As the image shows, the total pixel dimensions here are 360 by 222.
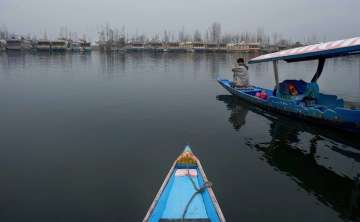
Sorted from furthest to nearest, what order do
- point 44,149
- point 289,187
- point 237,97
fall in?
1. point 237,97
2. point 44,149
3. point 289,187

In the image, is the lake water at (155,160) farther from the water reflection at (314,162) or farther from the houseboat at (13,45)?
the houseboat at (13,45)

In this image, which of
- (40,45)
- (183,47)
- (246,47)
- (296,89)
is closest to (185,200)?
(296,89)

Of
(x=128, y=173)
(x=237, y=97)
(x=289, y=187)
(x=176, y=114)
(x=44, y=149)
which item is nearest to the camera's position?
(x=289, y=187)

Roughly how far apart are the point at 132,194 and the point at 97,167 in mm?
2452

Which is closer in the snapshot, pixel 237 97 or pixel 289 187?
pixel 289 187

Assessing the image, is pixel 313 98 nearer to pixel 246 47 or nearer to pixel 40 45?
pixel 40 45

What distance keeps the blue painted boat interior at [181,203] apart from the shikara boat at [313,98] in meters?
9.30

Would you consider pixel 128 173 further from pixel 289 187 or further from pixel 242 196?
pixel 289 187

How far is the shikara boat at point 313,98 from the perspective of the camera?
44.5 ft

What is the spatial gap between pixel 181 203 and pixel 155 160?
15.3 ft

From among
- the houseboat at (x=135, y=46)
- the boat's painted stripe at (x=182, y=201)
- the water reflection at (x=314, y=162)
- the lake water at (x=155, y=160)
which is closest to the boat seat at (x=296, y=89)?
the lake water at (x=155, y=160)

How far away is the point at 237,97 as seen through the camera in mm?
24062

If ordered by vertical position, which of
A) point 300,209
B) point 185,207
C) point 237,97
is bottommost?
point 300,209

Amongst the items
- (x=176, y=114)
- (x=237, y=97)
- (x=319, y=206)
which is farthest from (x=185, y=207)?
(x=237, y=97)
